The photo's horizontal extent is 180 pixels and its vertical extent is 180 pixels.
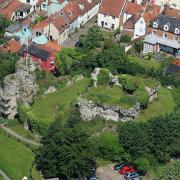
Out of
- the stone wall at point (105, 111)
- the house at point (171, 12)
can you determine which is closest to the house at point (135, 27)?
the house at point (171, 12)

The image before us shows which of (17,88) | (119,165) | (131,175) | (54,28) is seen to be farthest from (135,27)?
(131,175)

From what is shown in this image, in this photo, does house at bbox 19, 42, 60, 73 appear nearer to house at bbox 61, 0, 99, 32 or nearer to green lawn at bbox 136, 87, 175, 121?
house at bbox 61, 0, 99, 32

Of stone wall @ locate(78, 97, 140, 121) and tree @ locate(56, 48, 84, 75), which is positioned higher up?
stone wall @ locate(78, 97, 140, 121)

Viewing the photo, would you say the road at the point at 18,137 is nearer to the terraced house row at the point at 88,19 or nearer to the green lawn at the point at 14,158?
the green lawn at the point at 14,158

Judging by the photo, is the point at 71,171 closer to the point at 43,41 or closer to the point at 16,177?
the point at 16,177

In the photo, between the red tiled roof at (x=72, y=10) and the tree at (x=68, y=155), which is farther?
the red tiled roof at (x=72, y=10)

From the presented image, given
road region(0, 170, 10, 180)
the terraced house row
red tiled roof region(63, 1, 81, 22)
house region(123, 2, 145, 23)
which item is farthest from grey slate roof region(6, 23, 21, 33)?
road region(0, 170, 10, 180)
